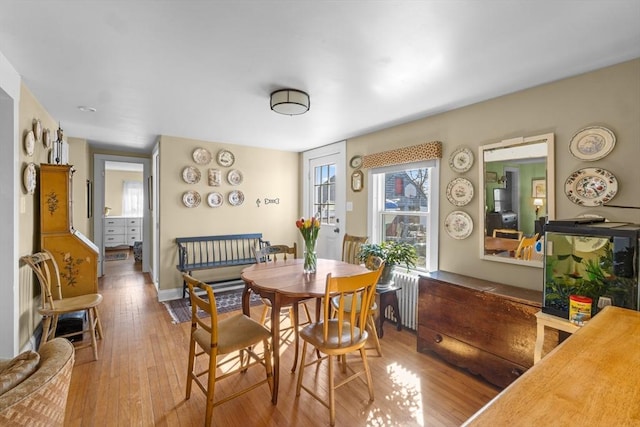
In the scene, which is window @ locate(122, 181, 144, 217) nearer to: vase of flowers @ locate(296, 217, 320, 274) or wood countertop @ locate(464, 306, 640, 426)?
vase of flowers @ locate(296, 217, 320, 274)

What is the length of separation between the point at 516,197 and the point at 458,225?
1.80ft

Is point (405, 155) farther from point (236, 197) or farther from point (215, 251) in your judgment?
point (215, 251)

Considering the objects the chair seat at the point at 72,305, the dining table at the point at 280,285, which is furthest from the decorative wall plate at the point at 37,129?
the dining table at the point at 280,285

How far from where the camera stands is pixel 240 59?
6.26 ft

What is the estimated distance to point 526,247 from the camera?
2.32 meters

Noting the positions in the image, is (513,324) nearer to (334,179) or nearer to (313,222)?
(313,222)

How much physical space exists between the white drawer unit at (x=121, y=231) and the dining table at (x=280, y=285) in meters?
6.94

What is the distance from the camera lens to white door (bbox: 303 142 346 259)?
4242 millimetres

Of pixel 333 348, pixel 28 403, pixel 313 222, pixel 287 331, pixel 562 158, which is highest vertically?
pixel 562 158

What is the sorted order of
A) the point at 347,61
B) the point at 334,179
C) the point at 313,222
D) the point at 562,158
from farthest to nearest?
the point at 334,179, the point at 313,222, the point at 562,158, the point at 347,61

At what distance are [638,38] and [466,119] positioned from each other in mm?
1173

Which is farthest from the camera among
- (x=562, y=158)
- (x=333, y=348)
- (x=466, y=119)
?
(x=466, y=119)

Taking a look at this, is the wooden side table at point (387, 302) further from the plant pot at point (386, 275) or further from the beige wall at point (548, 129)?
the beige wall at point (548, 129)

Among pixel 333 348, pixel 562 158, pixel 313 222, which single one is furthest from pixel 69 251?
pixel 562 158
